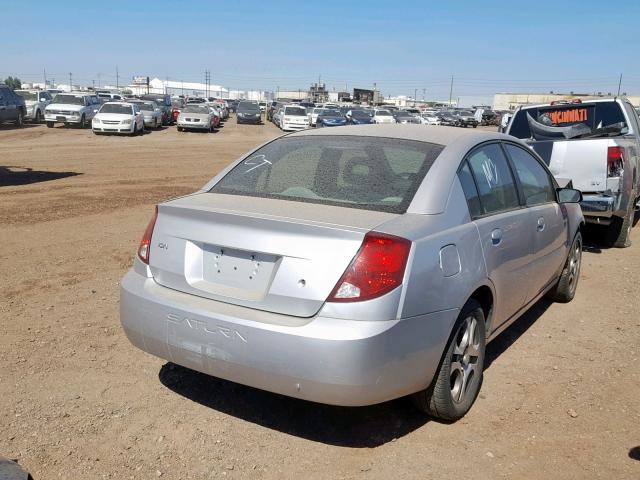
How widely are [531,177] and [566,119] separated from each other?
213 inches

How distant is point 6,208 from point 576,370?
831cm

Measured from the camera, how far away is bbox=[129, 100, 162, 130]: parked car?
33031 millimetres

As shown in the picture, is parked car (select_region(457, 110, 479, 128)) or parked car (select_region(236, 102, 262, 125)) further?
parked car (select_region(457, 110, 479, 128))

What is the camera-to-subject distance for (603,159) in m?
7.70

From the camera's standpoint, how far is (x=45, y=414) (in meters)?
3.49

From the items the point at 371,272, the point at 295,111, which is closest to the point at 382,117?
the point at 295,111

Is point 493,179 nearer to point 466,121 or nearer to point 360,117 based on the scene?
point 360,117

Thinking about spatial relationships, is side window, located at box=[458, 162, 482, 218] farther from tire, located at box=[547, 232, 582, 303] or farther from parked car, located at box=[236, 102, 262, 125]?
parked car, located at box=[236, 102, 262, 125]

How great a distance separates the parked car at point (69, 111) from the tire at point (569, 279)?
94.2 ft

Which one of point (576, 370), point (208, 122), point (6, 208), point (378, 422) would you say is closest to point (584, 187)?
point (576, 370)

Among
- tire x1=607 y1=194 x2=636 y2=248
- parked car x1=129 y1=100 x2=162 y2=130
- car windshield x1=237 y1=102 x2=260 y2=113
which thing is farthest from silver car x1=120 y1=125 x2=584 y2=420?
car windshield x1=237 y1=102 x2=260 y2=113

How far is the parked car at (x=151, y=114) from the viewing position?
33.0 meters

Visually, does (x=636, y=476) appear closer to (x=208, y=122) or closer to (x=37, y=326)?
(x=37, y=326)

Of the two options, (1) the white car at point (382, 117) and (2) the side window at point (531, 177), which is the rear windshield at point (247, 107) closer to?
(1) the white car at point (382, 117)
